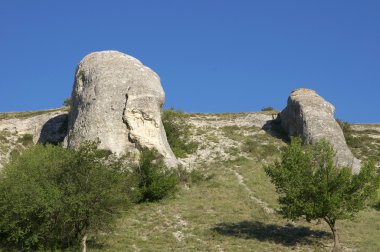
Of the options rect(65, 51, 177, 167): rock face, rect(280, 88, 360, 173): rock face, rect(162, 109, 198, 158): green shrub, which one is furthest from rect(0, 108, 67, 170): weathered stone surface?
rect(280, 88, 360, 173): rock face

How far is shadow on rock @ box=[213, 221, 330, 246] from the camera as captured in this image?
100ft

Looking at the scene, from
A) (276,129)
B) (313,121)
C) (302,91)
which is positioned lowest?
(313,121)

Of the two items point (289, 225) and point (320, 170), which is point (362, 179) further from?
point (289, 225)

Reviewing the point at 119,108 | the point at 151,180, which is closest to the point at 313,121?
the point at 119,108

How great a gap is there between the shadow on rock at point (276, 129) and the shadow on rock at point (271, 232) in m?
23.5

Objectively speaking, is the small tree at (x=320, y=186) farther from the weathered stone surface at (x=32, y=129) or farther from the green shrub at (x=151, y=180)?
the weathered stone surface at (x=32, y=129)

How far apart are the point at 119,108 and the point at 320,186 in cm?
Answer: 2271

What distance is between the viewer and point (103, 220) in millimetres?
28375

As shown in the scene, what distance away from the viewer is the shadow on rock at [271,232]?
3055 cm

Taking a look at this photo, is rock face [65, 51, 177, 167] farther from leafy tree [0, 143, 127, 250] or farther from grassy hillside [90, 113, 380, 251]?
leafy tree [0, 143, 127, 250]

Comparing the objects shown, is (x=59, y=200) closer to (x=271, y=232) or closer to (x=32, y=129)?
(x=271, y=232)

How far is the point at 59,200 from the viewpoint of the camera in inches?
1053

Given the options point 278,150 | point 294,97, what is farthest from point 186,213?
point 294,97

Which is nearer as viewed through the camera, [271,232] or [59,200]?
[59,200]
